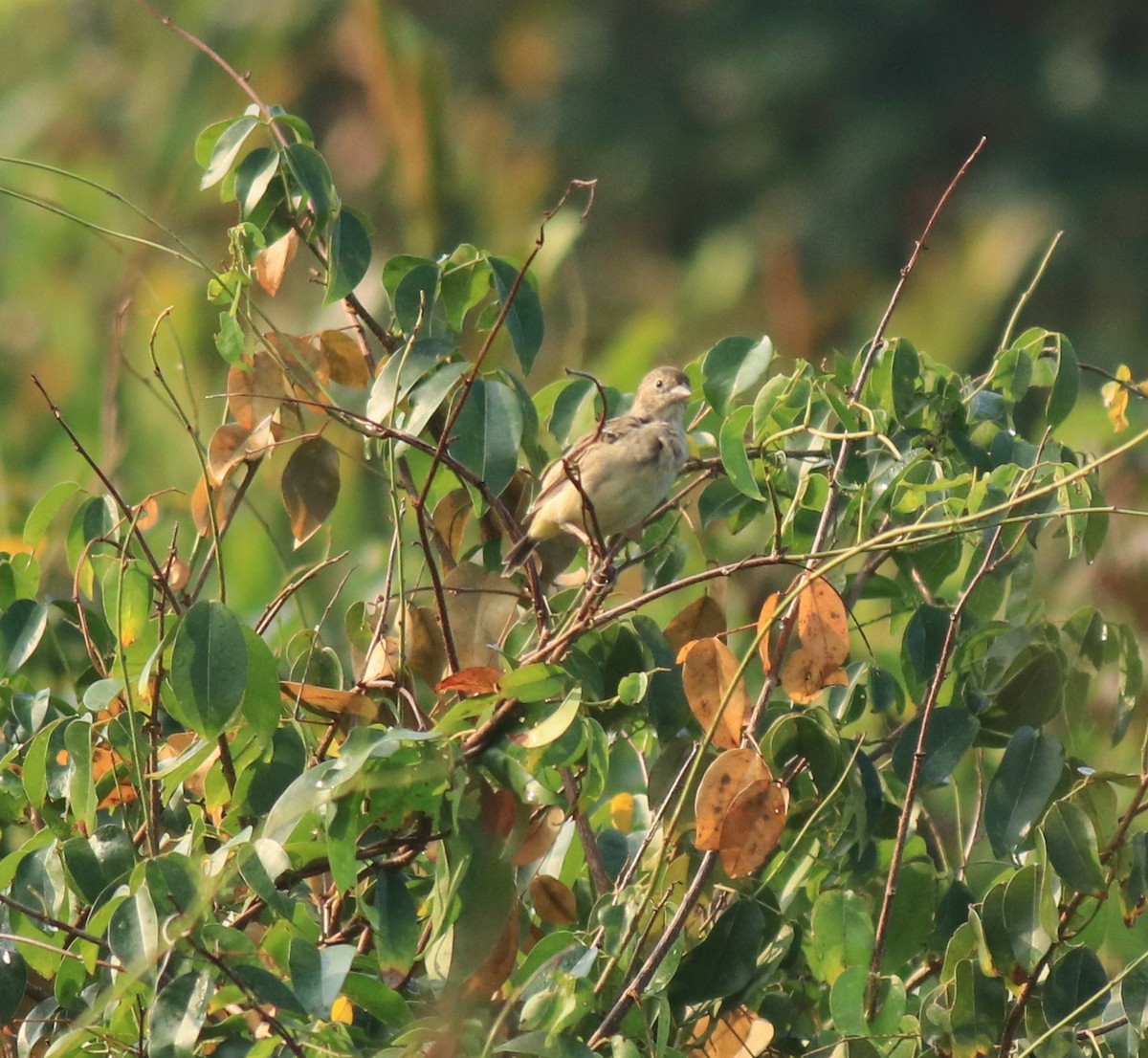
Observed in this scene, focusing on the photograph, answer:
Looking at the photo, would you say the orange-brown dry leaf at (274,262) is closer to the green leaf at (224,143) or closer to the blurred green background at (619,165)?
the green leaf at (224,143)

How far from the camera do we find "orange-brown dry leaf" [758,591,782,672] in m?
1.76

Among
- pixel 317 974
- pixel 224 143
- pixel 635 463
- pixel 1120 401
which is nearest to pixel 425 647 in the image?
pixel 317 974

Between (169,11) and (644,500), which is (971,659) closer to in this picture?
(644,500)

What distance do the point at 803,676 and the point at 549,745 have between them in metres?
0.34

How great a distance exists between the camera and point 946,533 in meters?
1.73

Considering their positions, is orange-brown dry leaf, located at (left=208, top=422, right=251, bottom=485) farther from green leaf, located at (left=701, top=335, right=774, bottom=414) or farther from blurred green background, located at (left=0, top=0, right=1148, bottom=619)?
green leaf, located at (left=701, top=335, right=774, bottom=414)

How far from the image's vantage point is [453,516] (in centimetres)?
→ 221

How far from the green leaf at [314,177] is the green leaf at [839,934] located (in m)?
0.96

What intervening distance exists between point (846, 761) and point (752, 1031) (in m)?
0.31

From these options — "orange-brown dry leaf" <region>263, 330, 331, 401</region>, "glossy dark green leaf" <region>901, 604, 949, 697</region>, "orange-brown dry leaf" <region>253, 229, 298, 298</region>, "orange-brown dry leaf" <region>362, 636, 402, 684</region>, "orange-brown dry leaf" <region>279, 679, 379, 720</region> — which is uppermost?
"orange-brown dry leaf" <region>253, 229, 298, 298</region>

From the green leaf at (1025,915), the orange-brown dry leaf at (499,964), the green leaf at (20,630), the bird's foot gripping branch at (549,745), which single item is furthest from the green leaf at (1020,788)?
the green leaf at (20,630)

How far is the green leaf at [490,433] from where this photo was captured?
1.96 meters

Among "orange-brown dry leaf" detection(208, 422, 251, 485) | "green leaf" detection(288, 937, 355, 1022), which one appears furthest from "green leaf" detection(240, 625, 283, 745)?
"orange-brown dry leaf" detection(208, 422, 251, 485)

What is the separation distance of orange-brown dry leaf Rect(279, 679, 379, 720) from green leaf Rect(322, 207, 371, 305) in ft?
1.45
